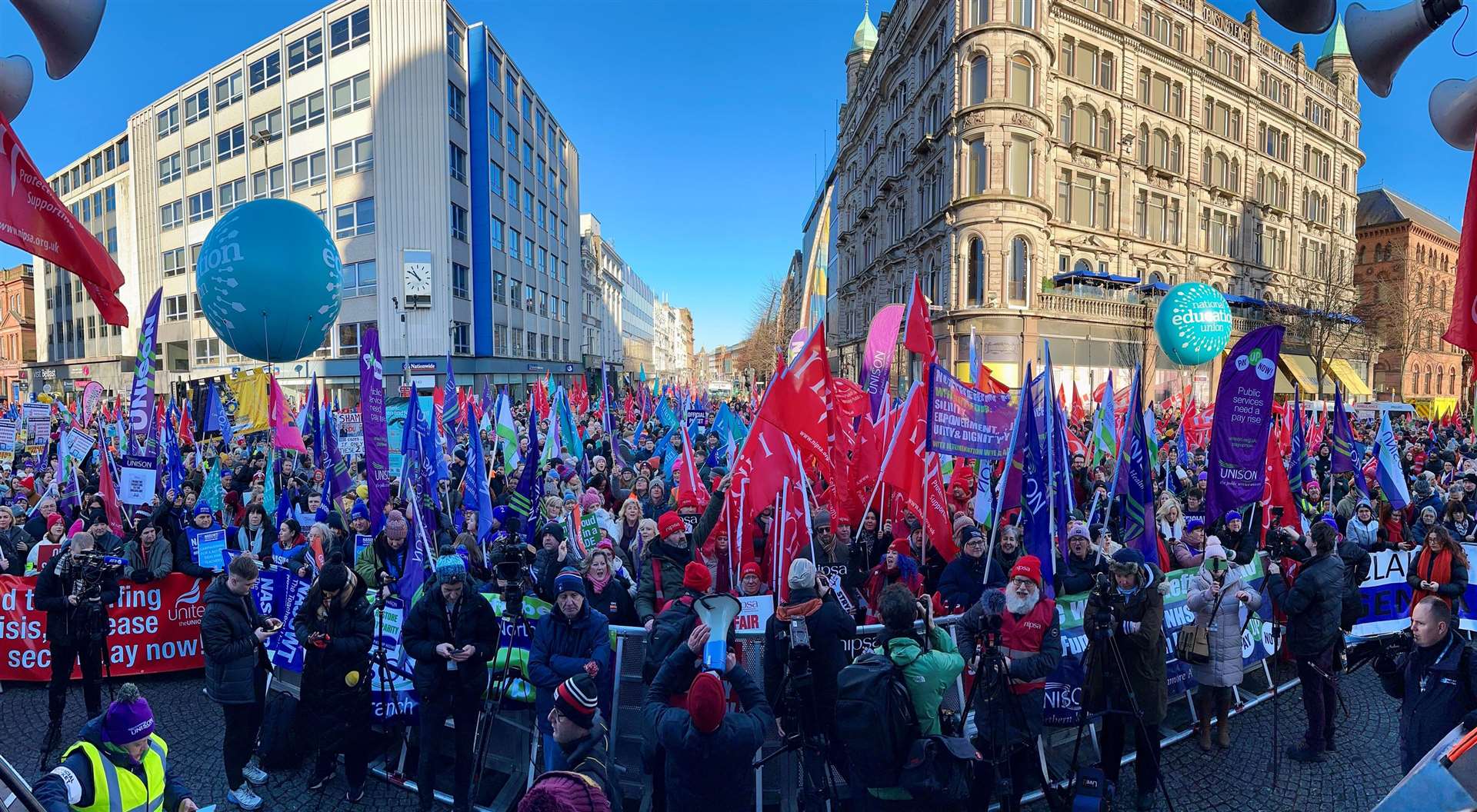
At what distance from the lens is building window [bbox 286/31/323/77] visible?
122ft

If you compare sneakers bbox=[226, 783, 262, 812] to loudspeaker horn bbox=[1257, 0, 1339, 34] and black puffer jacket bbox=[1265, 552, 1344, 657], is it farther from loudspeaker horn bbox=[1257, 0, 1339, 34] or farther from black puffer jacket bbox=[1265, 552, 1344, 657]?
black puffer jacket bbox=[1265, 552, 1344, 657]

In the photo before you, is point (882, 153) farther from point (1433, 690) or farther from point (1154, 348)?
point (1433, 690)

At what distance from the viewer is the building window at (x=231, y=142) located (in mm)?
40188

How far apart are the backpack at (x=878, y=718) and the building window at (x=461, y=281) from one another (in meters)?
38.2

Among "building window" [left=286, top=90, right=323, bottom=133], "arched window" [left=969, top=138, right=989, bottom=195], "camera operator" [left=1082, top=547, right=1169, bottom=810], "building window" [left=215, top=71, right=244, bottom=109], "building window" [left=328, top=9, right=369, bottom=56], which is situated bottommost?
"camera operator" [left=1082, top=547, right=1169, bottom=810]

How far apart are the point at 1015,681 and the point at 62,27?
551cm

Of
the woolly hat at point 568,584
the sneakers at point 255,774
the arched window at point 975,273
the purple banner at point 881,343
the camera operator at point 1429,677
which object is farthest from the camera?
the arched window at point 975,273

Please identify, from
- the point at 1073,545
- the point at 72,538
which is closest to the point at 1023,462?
the point at 1073,545

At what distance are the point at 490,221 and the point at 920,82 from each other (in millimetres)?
24615

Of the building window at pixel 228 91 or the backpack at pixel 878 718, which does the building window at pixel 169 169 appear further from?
the backpack at pixel 878 718

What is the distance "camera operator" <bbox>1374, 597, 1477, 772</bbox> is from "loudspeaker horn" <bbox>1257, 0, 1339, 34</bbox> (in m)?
3.59

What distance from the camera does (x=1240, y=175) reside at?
139 ft

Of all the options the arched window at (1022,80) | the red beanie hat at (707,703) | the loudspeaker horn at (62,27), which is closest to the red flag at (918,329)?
the red beanie hat at (707,703)

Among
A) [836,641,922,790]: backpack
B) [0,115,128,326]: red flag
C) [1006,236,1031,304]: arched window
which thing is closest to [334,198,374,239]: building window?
[1006,236,1031,304]: arched window
